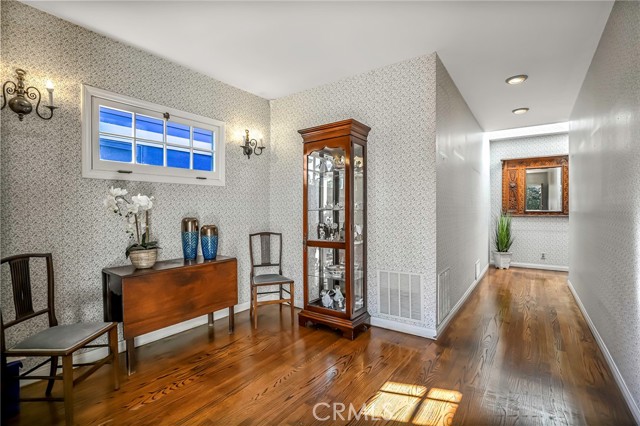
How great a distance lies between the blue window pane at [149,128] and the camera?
2.87 meters

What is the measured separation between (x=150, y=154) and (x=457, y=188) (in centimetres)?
344

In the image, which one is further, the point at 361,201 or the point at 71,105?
the point at 361,201

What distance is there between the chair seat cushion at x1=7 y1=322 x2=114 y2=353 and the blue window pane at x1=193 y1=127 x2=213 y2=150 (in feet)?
6.54

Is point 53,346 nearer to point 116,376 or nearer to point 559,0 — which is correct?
point 116,376

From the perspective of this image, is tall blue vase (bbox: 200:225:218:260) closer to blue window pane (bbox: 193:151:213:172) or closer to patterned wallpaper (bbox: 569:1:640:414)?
blue window pane (bbox: 193:151:213:172)

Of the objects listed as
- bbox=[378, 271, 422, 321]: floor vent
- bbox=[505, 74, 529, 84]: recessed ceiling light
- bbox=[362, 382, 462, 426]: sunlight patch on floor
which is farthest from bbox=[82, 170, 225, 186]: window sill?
bbox=[505, 74, 529, 84]: recessed ceiling light

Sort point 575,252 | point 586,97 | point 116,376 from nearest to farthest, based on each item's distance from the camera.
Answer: point 116,376 < point 586,97 < point 575,252

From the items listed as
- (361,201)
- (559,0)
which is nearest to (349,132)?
(361,201)

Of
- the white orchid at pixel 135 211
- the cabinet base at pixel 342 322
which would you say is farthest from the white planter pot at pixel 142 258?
the cabinet base at pixel 342 322

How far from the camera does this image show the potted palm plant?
616cm

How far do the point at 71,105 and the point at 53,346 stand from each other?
1790 millimetres

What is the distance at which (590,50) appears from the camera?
111 inches

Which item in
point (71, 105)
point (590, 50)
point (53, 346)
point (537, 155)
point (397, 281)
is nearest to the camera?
point (53, 346)

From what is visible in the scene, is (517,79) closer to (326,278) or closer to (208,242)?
(326,278)
